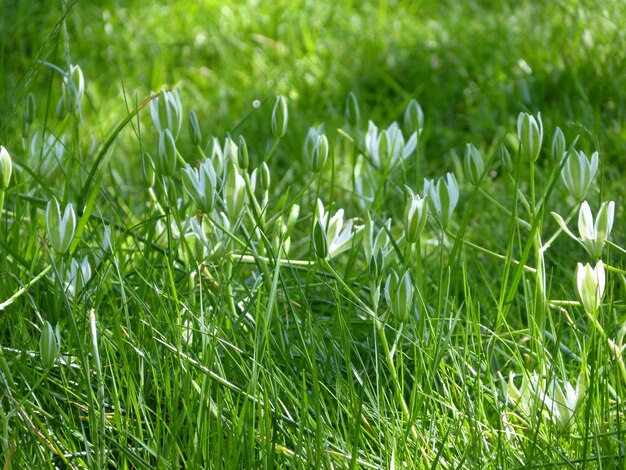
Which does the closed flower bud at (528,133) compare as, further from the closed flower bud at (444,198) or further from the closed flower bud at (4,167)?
the closed flower bud at (4,167)

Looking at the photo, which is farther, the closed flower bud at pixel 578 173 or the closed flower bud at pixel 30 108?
the closed flower bud at pixel 30 108

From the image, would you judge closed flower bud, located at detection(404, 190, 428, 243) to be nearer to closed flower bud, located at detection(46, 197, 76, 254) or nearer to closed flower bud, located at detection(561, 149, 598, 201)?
closed flower bud, located at detection(561, 149, 598, 201)

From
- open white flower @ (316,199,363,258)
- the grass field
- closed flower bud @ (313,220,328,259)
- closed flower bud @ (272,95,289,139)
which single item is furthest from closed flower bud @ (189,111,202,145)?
closed flower bud @ (313,220,328,259)

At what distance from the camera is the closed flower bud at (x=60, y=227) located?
1.29 m

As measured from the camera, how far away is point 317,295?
1899mm

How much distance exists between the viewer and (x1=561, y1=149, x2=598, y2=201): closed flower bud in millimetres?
1354

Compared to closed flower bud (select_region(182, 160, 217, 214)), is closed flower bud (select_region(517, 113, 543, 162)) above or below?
above

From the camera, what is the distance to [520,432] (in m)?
1.32

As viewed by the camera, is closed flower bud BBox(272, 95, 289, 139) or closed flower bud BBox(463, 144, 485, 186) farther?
closed flower bud BBox(272, 95, 289, 139)

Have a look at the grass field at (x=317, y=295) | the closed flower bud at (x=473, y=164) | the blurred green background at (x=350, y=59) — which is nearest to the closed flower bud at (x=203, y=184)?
the grass field at (x=317, y=295)

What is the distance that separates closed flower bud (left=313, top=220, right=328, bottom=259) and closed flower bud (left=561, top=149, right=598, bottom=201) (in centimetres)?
38

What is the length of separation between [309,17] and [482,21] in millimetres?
681

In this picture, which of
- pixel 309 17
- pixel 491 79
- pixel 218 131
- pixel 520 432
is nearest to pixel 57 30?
pixel 520 432

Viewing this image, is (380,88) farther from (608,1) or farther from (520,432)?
(520,432)
